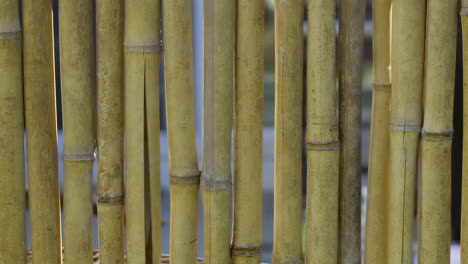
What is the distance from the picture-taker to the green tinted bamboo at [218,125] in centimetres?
84

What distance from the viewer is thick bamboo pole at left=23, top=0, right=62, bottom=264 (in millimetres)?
889

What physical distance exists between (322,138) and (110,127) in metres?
0.28

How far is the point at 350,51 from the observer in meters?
0.84

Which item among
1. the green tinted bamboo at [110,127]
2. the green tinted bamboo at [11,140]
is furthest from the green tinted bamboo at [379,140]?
the green tinted bamboo at [11,140]

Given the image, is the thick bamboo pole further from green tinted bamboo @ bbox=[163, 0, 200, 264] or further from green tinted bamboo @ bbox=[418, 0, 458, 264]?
green tinted bamboo @ bbox=[418, 0, 458, 264]

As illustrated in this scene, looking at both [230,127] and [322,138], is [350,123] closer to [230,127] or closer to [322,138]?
[322,138]

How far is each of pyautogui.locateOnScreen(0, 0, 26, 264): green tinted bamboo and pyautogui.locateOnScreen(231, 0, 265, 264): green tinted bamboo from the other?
0.30 meters

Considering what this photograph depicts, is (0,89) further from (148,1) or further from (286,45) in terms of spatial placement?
(286,45)

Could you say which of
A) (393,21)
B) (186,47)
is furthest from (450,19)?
(186,47)

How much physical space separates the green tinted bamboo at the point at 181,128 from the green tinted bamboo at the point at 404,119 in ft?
0.85

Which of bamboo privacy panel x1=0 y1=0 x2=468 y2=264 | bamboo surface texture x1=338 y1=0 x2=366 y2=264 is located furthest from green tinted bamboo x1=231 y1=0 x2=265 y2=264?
bamboo surface texture x1=338 y1=0 x2=366 y2=264

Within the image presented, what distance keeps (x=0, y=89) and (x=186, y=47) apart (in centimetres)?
26

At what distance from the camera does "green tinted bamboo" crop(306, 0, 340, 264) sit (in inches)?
32.9

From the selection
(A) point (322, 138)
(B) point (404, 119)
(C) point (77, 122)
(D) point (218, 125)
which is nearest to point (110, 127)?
(C) point (77, 122)
